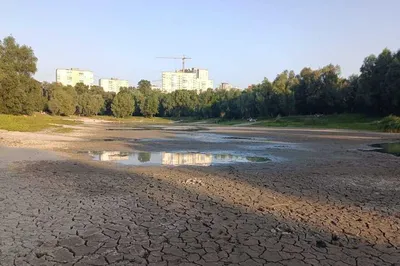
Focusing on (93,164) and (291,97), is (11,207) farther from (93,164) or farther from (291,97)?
(291,97)

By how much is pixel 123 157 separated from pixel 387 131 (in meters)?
43.9

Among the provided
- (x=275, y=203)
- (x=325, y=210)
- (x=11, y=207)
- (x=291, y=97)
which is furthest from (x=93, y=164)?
(x=291, y=97)

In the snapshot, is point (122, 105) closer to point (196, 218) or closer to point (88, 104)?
point (88, 104)

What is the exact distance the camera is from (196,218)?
7832 millimetres

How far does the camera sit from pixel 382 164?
57.4 feet

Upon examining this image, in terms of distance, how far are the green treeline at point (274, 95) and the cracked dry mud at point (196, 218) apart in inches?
2365

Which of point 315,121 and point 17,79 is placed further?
point 17,79

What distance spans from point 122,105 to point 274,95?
65.0 m

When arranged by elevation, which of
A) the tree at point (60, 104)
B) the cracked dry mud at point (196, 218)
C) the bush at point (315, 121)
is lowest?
the bush at point (315, 121)

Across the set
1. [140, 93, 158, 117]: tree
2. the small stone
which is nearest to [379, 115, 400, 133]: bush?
the small stone

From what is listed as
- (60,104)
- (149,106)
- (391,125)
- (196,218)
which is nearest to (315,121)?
(391,125)

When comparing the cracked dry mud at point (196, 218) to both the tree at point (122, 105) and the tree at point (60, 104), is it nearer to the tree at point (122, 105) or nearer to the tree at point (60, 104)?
the tree at point (60, 104)

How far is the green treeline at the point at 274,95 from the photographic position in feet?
226

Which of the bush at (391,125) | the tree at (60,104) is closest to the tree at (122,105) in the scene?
the tree at (60,104)
